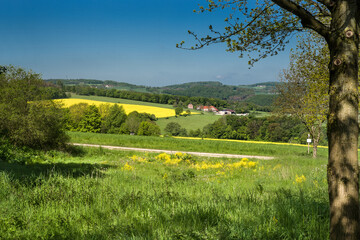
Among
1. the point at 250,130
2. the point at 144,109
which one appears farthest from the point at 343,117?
the point at 144,109

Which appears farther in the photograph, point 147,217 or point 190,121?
point 190,121

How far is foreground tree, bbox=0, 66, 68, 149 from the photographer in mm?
18625

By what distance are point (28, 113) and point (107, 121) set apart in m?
58.5

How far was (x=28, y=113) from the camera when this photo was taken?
1927 centimetres

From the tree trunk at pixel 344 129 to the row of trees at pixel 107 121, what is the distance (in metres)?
68.2

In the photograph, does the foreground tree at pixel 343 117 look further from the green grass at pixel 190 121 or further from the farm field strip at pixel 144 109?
the farm field strip at pixel 144 109

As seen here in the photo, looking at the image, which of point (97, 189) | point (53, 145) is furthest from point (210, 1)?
point (53, 145)

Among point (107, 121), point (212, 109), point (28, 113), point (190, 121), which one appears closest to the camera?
point (28, 113)

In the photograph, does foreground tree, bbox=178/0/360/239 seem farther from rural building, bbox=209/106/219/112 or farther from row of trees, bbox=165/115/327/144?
rural building, bbox=209/106/219/112

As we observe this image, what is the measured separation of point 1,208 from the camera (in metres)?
4.41

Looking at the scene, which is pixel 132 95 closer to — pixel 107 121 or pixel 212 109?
pixel 212 109

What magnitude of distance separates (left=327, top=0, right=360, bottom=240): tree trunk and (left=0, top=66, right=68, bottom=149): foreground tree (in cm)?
1951

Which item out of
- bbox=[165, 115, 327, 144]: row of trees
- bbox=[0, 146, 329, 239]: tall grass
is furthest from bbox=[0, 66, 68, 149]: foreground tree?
bbox=[165, 115, 327, 144]: row of trees

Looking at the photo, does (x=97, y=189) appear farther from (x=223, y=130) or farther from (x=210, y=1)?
(x=223, y=130)
